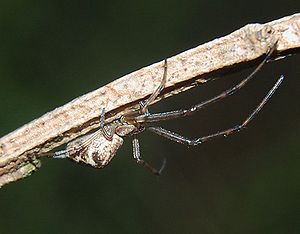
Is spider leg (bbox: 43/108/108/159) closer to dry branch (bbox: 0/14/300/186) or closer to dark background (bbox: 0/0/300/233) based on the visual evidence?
dry branch (bbox: 0/14/300/186)

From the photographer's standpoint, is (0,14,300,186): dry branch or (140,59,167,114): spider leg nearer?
(0,14,300,186): dry branch

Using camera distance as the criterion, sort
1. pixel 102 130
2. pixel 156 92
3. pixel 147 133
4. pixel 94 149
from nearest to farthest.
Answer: pixel 156 92, pixel 102 130, pixel 94 149, pixel 147 133

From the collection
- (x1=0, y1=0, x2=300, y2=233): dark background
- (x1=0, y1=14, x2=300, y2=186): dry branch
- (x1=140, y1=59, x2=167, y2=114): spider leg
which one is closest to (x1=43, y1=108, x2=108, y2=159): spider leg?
(x1=0, y1=14, x2=300, y2=186): dry branch

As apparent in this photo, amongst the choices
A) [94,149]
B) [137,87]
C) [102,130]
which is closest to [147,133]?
[94,149]

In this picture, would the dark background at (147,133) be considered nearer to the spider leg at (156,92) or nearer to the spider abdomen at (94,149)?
the spider abdomen at (94,149)

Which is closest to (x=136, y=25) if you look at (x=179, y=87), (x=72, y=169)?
(x=72, y=169)

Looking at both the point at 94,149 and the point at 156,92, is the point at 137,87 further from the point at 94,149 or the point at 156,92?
the point at 94,149

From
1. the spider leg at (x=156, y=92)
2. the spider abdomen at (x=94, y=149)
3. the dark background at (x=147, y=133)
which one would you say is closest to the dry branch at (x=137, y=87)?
the spider leg at (x=156, y=92)
